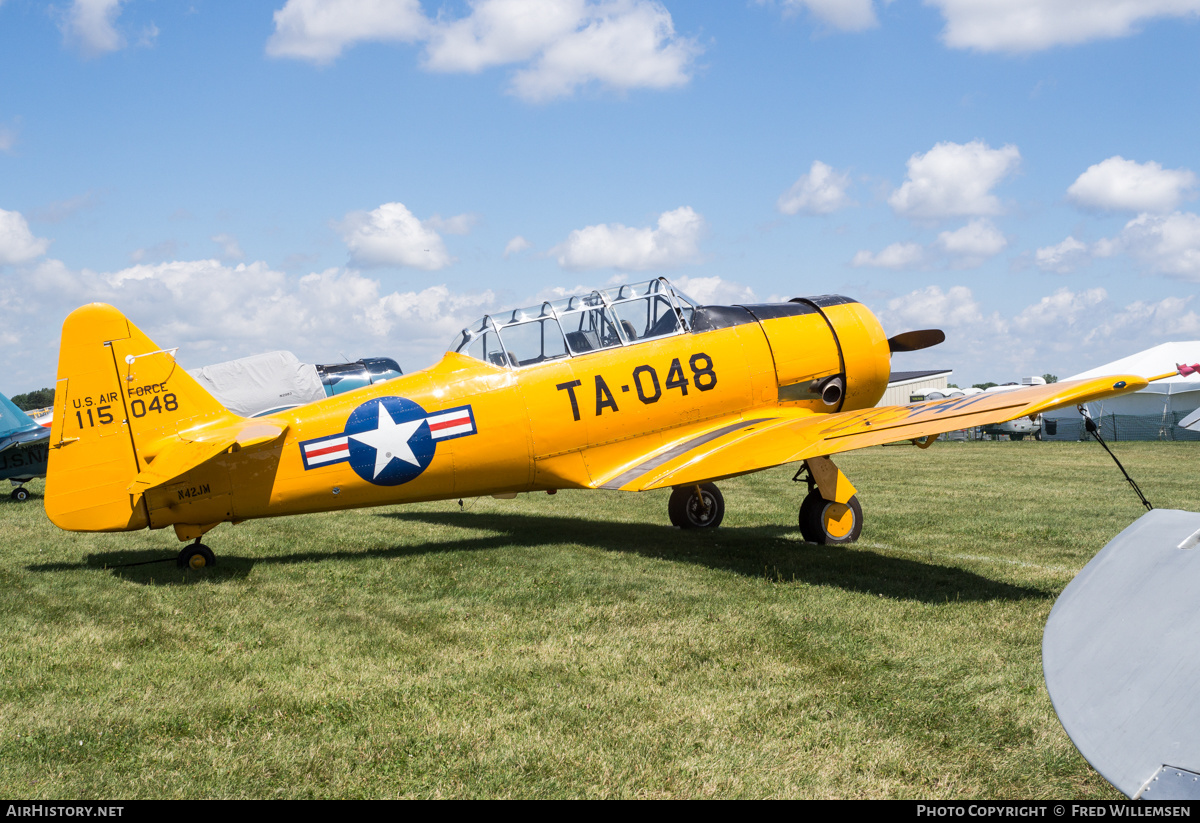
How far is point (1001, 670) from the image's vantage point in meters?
4.47

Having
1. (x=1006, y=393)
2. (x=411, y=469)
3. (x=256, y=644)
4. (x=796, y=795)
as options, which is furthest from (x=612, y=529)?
(x=796, y=795)

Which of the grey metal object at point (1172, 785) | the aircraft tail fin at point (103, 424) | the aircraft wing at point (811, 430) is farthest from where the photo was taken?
the aircraft tail fin at point (103, 424)

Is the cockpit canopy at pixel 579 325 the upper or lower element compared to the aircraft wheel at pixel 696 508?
upper

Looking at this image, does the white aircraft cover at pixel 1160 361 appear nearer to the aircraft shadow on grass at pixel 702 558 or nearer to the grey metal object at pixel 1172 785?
the aircraft shadow on grass at pixel 702 558

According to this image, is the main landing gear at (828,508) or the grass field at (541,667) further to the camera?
the main landing gear at (828,508)

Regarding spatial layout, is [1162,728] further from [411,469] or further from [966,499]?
[966,499]

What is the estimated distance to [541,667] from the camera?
15.3 feet

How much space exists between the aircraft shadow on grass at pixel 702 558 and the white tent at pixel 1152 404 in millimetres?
26712

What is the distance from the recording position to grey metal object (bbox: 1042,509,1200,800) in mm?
1964

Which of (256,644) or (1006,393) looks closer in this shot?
(256,644)

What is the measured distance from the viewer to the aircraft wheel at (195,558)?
24.3 ft

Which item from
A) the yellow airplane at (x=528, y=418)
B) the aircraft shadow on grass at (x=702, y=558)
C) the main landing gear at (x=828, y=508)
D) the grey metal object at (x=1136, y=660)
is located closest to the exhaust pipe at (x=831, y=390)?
the yellow airplane at (x=528, y=418)
